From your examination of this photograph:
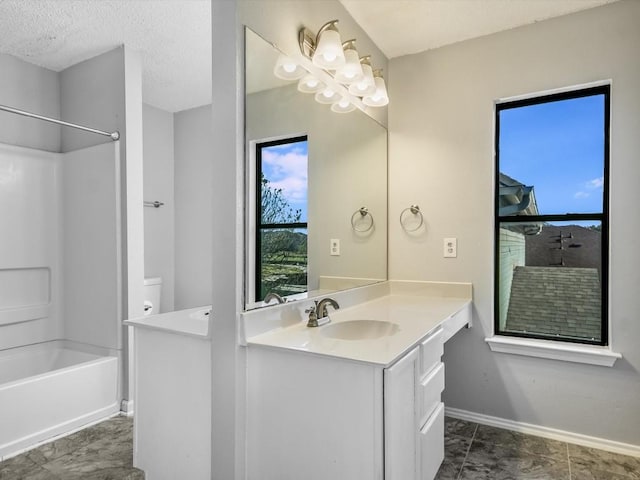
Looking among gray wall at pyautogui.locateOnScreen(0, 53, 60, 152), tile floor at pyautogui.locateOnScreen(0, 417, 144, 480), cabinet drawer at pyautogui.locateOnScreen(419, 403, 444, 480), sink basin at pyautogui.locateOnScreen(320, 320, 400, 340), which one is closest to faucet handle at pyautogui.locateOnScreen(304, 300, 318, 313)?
sink basin at pyautogui.locateOnScreen(320, 320, 400, 340)

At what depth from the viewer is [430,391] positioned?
1540mm

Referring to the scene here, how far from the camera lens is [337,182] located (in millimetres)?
2186

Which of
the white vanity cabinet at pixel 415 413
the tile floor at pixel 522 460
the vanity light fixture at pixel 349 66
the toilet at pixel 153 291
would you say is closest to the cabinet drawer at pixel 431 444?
the white vanity cabinet at pixel 415 413

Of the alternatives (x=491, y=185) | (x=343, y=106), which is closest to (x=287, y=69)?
(x=343, y=106)

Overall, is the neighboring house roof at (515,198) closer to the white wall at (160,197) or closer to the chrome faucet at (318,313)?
the chrome faucet at (318,313)

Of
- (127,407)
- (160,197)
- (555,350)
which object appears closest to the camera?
(555,350)

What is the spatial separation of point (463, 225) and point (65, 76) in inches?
116

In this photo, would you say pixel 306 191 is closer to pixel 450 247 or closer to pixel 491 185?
pixel 450 247

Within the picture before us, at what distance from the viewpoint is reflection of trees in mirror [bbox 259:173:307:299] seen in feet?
5.34

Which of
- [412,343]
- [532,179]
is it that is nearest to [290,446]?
[412,343]

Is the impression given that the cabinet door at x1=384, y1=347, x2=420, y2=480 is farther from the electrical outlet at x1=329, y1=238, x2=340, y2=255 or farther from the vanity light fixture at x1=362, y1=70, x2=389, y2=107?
the vanity light fixture at x1=362, y1=70, x2=389, y2=107

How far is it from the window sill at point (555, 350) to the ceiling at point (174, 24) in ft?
5.97

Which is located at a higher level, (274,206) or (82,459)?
(274,206)

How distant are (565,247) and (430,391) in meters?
1.32
